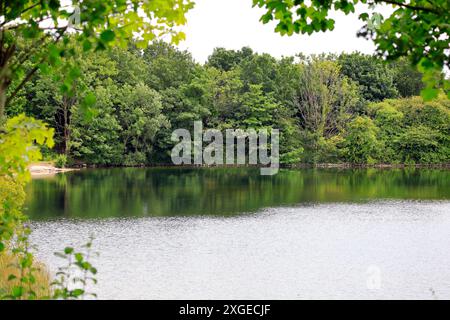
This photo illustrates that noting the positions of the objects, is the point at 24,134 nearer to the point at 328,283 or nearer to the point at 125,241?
the point at 328,283

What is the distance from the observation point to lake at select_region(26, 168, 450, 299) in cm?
983

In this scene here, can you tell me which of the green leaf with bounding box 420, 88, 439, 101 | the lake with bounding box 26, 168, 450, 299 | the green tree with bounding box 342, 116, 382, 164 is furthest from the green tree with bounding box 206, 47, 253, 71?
the green leaf with bounding box 420, 88, 439, 101

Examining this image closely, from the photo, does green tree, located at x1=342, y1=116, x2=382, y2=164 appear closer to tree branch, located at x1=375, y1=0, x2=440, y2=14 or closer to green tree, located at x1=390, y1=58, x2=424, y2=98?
green tree, located at x1=390, y1=58, x2=424, y2=98

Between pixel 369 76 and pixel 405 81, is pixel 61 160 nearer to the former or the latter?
pixel 369 76

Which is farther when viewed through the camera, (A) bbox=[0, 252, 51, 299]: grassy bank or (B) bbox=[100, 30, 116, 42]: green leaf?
(A) bbox=[0, 252, 51, 299]: grassy bank

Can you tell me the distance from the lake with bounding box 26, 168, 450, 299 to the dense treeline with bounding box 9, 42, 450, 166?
10.1m

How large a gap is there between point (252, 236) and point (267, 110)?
989 inches

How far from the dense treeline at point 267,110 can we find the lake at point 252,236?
1009 centimetres

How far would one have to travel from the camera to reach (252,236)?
14.1m

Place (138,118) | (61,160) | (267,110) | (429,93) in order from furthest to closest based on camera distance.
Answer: (267,110) < (138,118) < (61,160) < (429,93)

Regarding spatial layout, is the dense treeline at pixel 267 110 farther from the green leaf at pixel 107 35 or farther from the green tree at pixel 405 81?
the green leaf at pixel 107 35

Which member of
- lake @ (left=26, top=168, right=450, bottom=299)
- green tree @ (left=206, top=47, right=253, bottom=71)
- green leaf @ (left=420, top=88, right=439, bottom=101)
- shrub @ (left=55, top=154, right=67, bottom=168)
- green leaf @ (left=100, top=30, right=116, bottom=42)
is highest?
green tree @ (left=206, top=47, right=253, bottom=71)

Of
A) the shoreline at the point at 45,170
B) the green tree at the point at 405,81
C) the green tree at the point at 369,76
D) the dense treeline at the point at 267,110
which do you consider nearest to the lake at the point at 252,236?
the shoreline at the point at 45,170

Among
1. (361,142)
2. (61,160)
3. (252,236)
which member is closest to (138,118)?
(61,160)
